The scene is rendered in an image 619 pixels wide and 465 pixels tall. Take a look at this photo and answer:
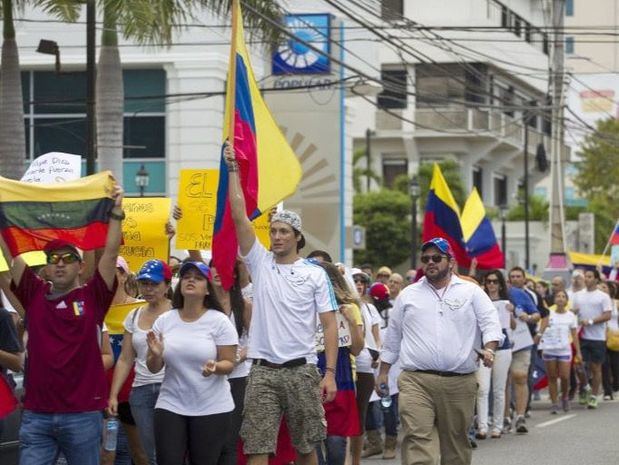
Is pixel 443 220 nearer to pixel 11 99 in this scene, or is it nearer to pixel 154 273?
pixel 154 273

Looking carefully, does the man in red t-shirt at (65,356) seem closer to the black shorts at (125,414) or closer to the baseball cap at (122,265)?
the black shorts at (125,414)

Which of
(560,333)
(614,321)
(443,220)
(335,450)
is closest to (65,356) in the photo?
(335,450)

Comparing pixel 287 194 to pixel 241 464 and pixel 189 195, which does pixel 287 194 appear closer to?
pixel 241 464

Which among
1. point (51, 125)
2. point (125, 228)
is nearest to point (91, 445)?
point (125, 228)

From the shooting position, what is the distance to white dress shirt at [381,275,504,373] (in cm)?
1102

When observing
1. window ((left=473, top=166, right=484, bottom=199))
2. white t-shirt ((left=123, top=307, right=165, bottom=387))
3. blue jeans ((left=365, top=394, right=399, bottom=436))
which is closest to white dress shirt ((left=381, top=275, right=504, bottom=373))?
white t-shirt ((left=123, top=307, right=165, bottom=387))

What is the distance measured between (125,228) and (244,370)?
7.48 feet

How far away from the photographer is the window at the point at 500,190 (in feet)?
247

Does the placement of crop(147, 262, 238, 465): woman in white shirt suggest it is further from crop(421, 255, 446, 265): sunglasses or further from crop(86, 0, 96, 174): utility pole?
crop(86, 0, 96, 174): utility pole

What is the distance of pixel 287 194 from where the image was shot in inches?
412

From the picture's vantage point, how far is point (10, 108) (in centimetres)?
2064

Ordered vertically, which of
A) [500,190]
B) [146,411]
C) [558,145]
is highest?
[558,145]

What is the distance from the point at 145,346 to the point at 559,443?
24.5ft

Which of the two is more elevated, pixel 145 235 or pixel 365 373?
pixel 145 235
